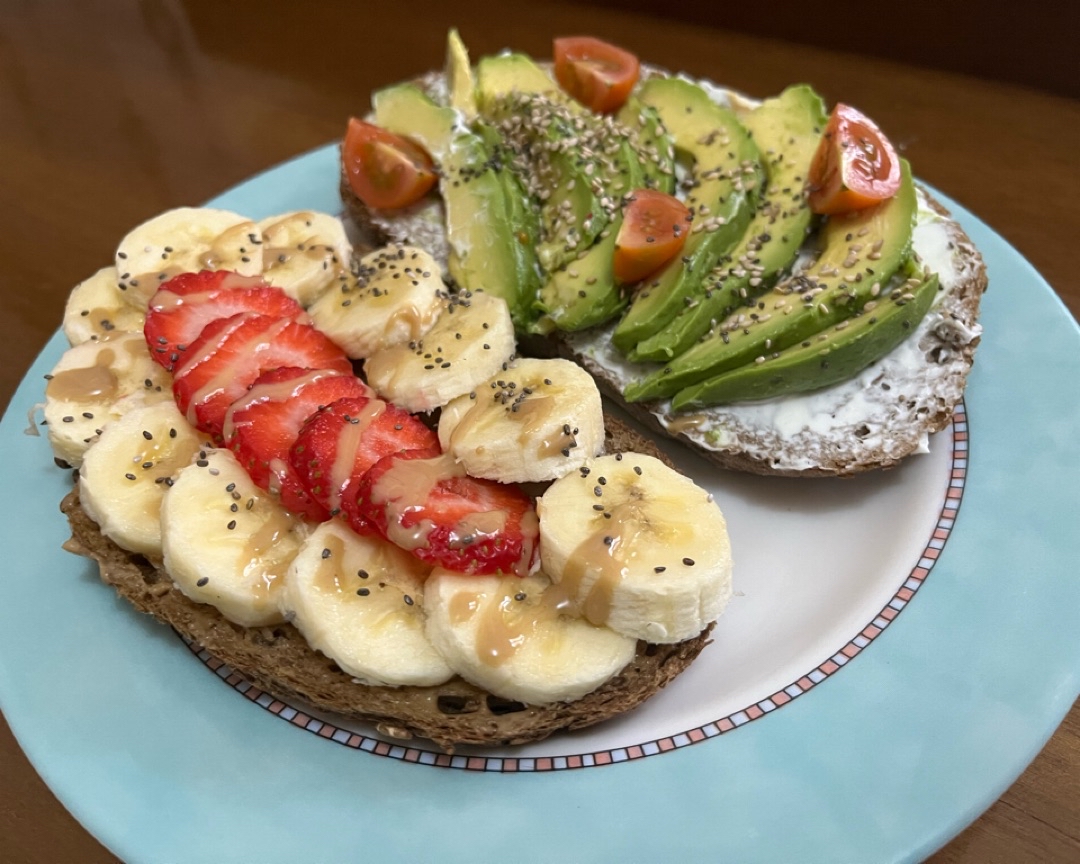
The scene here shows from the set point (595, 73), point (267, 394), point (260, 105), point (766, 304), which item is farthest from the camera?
point (260, 105)

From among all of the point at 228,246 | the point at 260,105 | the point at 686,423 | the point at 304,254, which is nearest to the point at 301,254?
the point at 304,254

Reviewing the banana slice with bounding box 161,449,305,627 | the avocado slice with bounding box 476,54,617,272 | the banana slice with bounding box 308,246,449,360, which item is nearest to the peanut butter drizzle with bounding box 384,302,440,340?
the banana slice with bounding box 308,246,449,360

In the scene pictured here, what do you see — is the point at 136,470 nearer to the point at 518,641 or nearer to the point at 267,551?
the point at 267,551

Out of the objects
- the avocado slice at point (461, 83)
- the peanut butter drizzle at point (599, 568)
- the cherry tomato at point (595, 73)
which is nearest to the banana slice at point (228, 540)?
the peanut butter drizzle at point (599, 568)

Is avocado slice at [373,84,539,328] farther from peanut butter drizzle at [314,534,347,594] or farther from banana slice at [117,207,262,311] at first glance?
peanut butter drizzle at [314,534,347,594]

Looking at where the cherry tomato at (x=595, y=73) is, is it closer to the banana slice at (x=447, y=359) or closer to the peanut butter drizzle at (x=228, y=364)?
the banana slice at (x=447, y=359)

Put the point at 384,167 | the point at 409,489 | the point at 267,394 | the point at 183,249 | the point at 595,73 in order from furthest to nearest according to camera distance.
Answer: the point at 595,73 → the point at 384,167 → the point at 183,249 → the point at 267,394 → the point at 409,489
